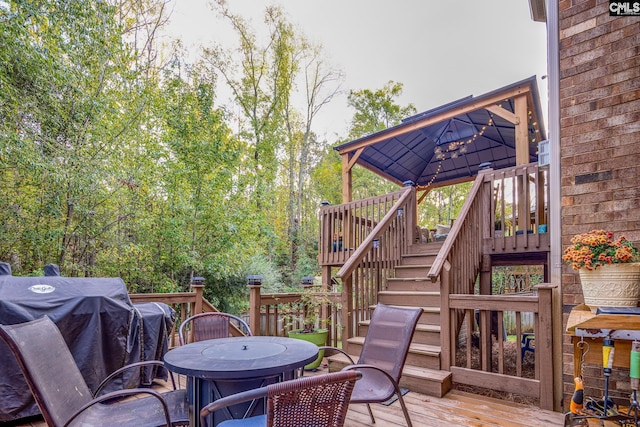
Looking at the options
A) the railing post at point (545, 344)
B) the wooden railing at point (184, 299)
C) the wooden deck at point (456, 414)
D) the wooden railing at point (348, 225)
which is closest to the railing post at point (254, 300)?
the wooden railing at point (184, 299)

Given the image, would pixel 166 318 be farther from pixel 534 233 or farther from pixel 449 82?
pixel 449 82

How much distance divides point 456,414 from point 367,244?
2.19 m

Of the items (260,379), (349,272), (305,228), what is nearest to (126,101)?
(349,272)

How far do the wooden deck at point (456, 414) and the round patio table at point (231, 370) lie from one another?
3.73ft

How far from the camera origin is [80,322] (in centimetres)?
306

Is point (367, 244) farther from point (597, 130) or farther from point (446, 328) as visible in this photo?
point (597, 130)

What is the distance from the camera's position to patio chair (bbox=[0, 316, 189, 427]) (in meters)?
1.55

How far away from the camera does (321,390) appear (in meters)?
1.23

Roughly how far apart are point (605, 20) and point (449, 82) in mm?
12366

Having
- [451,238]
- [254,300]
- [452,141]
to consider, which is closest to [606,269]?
[451,238]

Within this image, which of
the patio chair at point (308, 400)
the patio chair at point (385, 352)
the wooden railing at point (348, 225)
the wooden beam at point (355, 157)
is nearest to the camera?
the patio chair at point (308, 400)

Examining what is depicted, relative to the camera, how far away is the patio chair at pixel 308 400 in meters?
1.16

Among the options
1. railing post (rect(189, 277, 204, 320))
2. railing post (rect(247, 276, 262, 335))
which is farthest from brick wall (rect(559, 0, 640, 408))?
railing post (rect(189, 277, 204, 320))

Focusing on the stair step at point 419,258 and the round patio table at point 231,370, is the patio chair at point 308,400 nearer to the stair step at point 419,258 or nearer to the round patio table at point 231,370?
the round patio table at point 231,370
